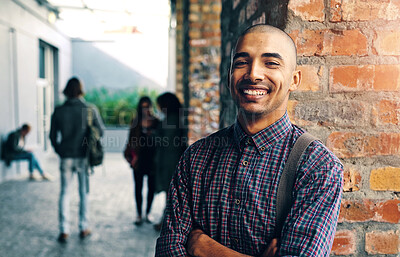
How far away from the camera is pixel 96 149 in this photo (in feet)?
12.4

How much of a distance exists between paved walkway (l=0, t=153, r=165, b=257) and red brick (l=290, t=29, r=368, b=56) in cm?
260

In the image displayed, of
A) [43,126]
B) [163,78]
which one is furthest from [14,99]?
[163,78]

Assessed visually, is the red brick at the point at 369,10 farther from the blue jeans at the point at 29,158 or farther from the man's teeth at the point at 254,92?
the blue jeans at the point at 29,158

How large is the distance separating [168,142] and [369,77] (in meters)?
2.69

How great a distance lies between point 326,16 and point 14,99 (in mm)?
7457

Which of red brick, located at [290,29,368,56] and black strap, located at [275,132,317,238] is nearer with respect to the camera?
black strap, located at [275,132,317,238]

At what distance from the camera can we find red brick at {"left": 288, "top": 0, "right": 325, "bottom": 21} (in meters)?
1.27

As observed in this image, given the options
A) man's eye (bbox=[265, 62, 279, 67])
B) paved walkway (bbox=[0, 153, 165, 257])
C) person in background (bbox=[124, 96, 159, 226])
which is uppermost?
man's eye (bbox=[265, 62, 279, 67])

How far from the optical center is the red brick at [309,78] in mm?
1303

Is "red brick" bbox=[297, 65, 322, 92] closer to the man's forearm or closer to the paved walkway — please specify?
the man's forearm

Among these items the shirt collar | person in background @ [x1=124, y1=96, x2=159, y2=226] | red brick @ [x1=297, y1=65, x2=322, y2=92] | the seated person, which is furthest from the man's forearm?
the seated person

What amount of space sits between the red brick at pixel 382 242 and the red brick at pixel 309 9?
0.82 meters

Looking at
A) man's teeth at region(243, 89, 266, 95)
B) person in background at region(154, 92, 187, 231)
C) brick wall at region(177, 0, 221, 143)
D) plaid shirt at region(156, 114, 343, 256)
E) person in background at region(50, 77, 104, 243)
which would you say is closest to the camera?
plaid shirt at region(156, 114, 343, 256)

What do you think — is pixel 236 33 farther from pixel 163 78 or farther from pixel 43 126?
pixel 163 78
